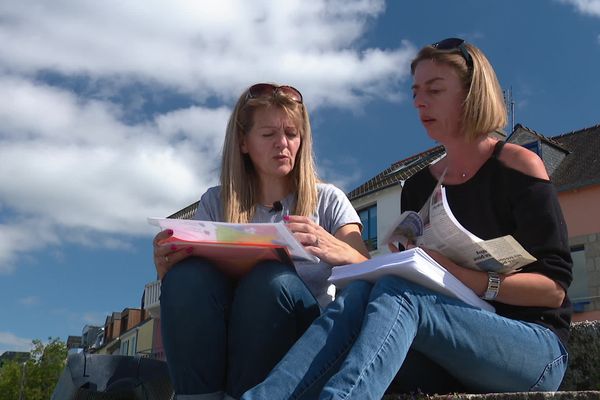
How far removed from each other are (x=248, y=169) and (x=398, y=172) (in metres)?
21.4

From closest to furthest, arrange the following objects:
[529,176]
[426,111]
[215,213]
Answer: [529,176] < [426,111] < [215,213]

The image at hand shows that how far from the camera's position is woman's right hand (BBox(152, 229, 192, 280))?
95.4 inches

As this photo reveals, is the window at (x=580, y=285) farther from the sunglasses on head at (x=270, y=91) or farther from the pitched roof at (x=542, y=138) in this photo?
the sunglasses on head at (x=270, y=91)

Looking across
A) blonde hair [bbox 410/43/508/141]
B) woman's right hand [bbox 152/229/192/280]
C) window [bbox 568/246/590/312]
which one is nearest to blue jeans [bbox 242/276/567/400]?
woman's right hand [bbox 152/229/192/280]

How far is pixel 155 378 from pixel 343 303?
1.62 m

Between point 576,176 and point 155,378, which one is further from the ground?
point 576,176

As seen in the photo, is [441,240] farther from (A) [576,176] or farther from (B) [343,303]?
(A) [576,176]

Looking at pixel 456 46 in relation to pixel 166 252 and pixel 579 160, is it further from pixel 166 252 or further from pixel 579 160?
Result: pixel 579 160

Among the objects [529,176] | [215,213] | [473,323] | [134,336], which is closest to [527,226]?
[529,176]

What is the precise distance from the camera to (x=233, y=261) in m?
2.44

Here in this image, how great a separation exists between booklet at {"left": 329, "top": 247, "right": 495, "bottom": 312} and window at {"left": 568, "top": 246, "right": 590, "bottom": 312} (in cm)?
1592

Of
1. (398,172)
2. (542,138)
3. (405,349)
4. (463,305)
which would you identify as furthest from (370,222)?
(405,349)

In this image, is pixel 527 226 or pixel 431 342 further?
pixel 527 226

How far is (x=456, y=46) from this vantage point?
2.66 metres
